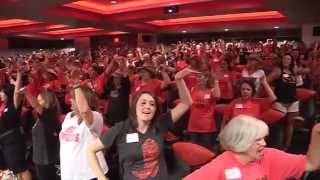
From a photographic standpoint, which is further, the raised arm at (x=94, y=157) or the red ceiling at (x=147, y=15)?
the red ceiling at (x=147, y=15)

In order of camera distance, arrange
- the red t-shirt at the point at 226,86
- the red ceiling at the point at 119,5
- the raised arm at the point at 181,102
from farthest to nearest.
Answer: the red ceiling at the point at 119,5, the red t-shirt at the point at 226,86, the raised arm at the point at 181,102

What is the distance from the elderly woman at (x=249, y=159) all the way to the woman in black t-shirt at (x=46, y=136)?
2015 mm

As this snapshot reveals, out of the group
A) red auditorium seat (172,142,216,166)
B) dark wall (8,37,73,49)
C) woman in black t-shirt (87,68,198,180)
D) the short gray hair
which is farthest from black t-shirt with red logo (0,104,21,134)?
dark wall (8,37,73,49)

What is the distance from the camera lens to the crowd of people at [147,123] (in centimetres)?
220

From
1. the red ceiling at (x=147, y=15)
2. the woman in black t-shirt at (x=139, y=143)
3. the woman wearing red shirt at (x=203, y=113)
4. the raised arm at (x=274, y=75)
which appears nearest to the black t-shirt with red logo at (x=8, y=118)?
the woman wearing red shirt at (x=203, y=113)

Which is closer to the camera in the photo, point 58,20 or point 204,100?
point 204,100

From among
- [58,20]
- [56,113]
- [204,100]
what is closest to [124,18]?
Result: [58,20]

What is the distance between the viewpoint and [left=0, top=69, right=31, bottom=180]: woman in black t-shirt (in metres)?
4.40

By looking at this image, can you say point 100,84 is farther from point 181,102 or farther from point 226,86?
point 181,102

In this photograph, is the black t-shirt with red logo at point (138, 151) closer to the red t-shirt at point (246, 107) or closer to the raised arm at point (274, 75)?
the red t-shirt at point (246, 107)

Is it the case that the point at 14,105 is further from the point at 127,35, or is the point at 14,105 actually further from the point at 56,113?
the point at 127,35

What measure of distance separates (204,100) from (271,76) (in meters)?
1.26

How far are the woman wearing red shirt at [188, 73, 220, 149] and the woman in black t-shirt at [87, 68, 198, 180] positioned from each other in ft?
7.63

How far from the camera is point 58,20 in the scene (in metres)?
13.9
